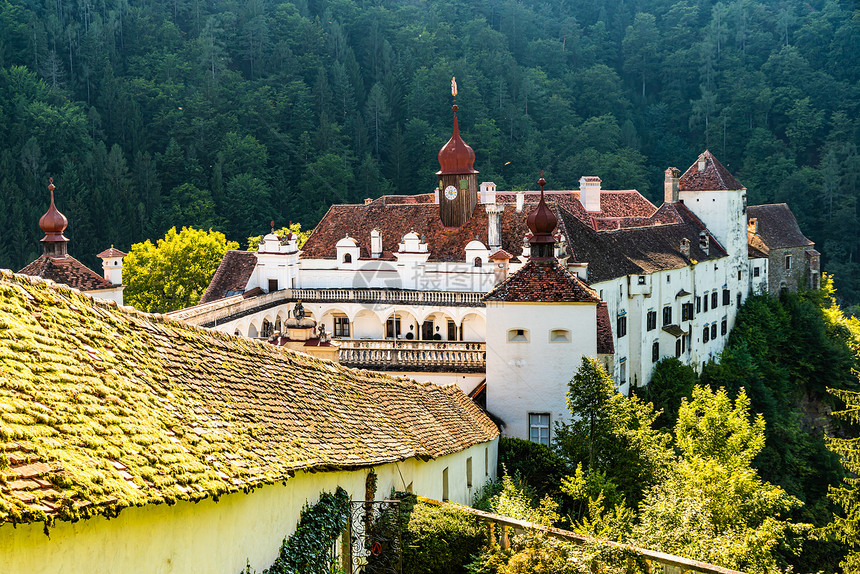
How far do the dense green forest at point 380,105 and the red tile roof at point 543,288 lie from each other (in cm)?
5922

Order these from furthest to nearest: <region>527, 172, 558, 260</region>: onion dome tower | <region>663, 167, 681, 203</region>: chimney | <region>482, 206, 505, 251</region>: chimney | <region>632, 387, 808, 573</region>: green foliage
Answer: <region>663, 167, 681, 203</region>: chimney → <region>482, 206, 505, 251</region>: chimney → <region>527, 172, 558, 260</region>: onion dome tower → <region>632, 387, 808, 573</region>: green foliage

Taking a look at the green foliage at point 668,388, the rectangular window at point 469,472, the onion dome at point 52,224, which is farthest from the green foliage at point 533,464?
the onion dome at point 52,224

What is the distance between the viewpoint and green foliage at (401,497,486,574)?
16.6 metres

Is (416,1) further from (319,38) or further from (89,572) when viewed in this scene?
(89,572)

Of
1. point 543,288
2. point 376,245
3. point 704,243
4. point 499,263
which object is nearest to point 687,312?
point 704,243

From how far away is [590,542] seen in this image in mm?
15875

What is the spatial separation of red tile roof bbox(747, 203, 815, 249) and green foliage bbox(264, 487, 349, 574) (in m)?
59.1

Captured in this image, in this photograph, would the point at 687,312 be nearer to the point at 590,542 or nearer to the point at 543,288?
the point at 543,288

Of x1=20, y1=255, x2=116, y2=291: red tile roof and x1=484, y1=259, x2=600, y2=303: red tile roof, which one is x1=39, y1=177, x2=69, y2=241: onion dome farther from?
x1=484, y1=259, x2=600, y2=303: red tile roof

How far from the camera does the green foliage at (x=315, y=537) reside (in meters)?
13.1

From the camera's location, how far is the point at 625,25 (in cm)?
15350

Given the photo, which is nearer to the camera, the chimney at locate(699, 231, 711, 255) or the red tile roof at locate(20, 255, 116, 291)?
the red tile roof at locate(20, 255, 116, 291)

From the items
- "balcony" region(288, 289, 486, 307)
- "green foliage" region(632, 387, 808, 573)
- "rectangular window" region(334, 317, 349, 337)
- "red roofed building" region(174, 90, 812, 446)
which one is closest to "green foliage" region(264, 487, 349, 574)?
"green foliage" region(632, 387, 808, 573)

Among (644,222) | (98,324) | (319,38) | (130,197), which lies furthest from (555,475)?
(319,38)
